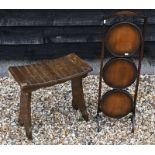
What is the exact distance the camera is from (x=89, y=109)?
3.88 m

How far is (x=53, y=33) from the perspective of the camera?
4355 mm

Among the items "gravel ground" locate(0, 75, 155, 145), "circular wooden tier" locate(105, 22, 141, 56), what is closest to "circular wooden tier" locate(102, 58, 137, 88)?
"circular wooden tier" locate(105, 22, 141, 56)

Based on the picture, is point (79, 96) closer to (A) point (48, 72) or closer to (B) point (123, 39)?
(A) point (48, 72)

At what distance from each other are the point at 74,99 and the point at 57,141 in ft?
1.50

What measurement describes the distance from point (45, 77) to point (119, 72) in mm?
575

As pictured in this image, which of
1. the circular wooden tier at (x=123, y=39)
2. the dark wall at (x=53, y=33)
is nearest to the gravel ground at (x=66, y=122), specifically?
the dark wall at (x=53, y=33)

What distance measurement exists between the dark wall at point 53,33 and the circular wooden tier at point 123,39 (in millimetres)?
1108

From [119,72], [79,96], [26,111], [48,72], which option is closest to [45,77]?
[48,72]

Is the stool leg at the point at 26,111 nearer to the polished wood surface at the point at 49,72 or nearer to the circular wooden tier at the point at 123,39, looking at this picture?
the polished wood surface at the point at 49,72

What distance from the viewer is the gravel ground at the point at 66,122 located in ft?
11.5

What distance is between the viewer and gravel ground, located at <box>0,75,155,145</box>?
138 inches

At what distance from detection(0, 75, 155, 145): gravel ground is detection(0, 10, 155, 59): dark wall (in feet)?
1.42

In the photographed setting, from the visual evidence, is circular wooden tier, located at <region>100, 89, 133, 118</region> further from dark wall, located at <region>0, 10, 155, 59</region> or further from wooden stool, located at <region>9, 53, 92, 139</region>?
dark wall, located at <region>0, 10, 155, 59</region>

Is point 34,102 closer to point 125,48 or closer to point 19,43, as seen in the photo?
point 19,43
